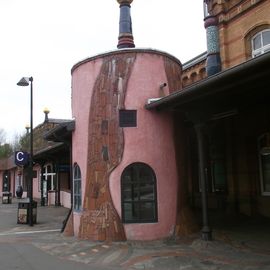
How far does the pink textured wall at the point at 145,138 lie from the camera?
12.6 metres

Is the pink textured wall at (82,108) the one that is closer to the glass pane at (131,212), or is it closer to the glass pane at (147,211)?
the glass pane at (131,212)

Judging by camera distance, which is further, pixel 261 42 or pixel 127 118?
pixel 261 42

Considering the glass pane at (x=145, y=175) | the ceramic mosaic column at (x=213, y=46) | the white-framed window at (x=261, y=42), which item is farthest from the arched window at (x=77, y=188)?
the white-framed window at (x=261, y=42)

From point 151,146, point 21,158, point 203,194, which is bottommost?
point 203,194

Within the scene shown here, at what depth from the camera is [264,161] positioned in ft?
52.9

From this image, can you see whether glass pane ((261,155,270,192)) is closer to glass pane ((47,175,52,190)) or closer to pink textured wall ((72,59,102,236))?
pink textured wall ((72,59,102,236))

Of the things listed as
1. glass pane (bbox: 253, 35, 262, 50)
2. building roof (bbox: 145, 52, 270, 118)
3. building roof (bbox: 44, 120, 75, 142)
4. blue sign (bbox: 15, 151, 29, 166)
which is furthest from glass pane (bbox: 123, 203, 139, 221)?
blue sign (bbox: 15, 151, 29, 166)

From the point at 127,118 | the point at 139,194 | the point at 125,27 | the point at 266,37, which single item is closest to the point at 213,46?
the point at 266,37

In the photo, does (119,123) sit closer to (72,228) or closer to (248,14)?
(72,228)

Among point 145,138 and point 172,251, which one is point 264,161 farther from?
point 172,251

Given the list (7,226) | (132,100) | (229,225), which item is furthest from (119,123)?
(7,226)

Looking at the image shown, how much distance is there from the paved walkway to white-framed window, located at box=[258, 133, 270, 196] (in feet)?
8.72

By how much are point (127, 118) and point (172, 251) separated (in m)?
4.14

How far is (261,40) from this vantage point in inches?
632
